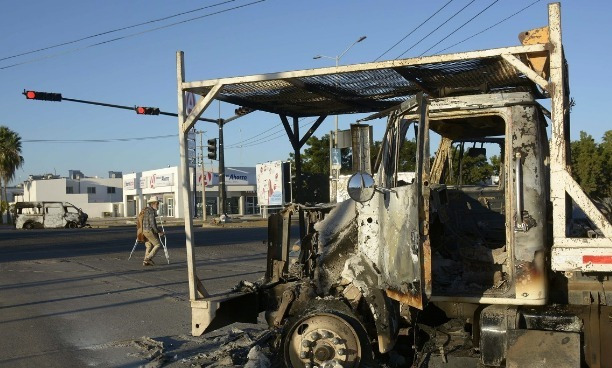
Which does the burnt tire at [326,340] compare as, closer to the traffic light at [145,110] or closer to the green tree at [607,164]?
the green tree at [607,164]

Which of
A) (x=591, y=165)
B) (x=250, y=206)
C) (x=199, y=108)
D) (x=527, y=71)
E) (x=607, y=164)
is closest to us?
(x=527, y=71)

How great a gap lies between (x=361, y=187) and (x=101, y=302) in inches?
309

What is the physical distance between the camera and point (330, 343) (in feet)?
18.5

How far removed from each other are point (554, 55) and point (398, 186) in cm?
153

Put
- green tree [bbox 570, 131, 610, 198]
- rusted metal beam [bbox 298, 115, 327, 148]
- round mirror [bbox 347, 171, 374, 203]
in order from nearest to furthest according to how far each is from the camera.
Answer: round mirror [bbox 347, 171, 374, 203] → rusted metal beam [bbox 298, 115, 327, 148] → green tree [bbox 570, 131, 610, 198]

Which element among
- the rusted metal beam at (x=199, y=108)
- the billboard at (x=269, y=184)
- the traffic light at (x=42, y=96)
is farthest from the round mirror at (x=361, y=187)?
the billboard at (x=269, y=184)

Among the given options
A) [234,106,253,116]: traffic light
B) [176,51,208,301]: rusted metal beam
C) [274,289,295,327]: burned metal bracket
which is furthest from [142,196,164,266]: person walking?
[274,289,295,327]: burned metal bracket

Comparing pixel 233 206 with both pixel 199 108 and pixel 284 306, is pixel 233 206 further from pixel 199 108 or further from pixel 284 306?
pixel 284 306

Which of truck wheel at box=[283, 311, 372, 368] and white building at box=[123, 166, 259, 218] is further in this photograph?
white building at box=[123, 166, 259, 218]

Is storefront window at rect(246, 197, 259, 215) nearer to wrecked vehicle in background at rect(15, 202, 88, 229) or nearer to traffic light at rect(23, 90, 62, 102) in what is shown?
wrecked vehicle in background at rect(15, 202, 88, 229)

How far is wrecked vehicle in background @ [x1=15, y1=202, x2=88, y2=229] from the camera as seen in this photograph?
45.5 m

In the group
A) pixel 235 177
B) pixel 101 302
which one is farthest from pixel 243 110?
pixel 235 177

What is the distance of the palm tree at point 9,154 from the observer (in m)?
65.2

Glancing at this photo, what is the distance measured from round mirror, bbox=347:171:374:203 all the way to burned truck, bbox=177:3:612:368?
0.01 metres
